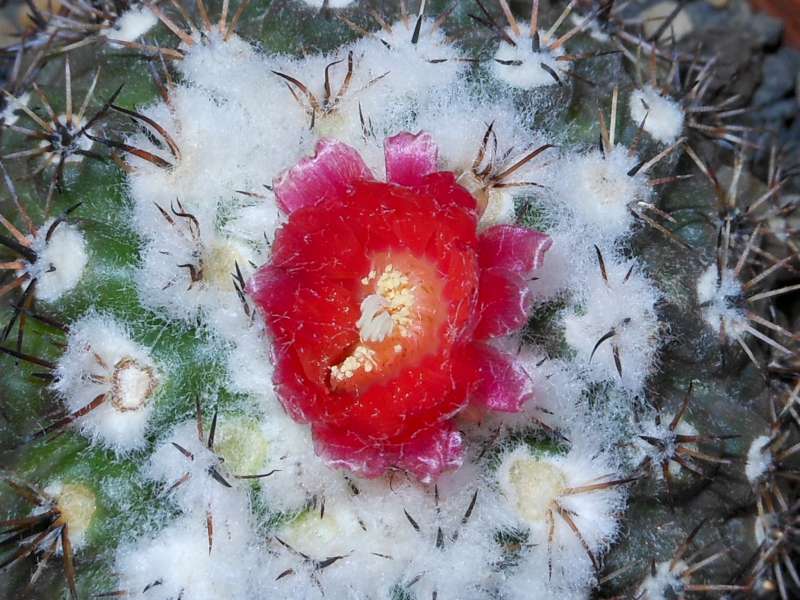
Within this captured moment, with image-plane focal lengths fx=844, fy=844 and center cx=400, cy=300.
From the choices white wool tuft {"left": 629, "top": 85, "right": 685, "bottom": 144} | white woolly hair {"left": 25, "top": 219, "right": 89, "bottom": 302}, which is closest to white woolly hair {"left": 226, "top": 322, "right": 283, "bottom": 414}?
white woolly hair {"left": 25, "top": 219, "right": 89, "bottom": 302}

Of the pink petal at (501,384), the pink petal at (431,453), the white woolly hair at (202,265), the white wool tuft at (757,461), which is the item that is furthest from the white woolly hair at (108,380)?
the white wool tuft at (757,461)

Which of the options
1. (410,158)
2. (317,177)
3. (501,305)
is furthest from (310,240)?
(501,305)

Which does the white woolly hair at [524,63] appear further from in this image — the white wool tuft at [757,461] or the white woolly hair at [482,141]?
the white wool tuft at [757,461]

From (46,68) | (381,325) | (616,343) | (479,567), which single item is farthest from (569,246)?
(46,68)

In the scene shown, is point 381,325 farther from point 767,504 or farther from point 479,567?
point 767,504

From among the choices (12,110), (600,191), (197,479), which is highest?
(600,191)

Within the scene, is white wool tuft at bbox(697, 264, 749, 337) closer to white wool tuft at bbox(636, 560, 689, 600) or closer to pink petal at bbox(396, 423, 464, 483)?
white wool tuft at bbox(636, 560, 689, 600)

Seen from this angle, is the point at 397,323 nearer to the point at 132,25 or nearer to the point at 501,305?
the point at 501,305
